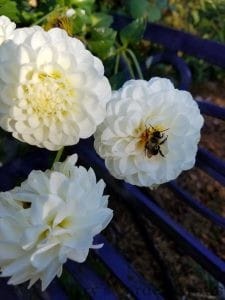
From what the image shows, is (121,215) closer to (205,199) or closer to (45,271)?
(205,199)

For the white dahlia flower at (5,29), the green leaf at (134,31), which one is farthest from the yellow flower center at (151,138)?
the green leaf at (134,31)

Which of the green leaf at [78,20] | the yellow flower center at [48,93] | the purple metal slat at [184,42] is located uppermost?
the yellow flower center at [48,93]

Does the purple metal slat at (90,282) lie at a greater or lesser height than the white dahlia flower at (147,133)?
lesser

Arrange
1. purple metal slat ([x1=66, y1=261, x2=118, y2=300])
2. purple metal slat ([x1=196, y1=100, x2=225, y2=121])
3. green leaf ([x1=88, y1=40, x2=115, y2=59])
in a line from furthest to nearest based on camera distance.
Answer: purple metal slat ([x1=196, y1=100, x2=225, y2=121]), green leaf ([x1=88, y1=40, x2=115, y2=59]), purple metal slat ([x1=66, y1=261, x2=118, y2=300])

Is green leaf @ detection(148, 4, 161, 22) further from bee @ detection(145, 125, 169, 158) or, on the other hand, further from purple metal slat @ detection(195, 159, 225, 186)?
bee @ detection(145, 125, 169, 158)

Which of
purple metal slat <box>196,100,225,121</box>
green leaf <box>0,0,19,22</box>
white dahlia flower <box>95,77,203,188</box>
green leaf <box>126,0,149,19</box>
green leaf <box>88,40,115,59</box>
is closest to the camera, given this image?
white dahlia flower <box>95,77,203,188</box>

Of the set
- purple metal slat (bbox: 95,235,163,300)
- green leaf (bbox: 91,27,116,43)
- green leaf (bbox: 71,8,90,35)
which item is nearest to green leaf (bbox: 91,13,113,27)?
green leaf (bbox: 91,27,116,43)

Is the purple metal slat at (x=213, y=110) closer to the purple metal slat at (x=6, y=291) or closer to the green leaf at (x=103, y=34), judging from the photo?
the green leaf at (x=103, y=34)
